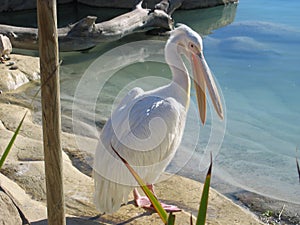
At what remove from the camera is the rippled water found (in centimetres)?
439

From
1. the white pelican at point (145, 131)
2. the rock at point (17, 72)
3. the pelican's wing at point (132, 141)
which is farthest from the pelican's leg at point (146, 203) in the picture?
the rock at point (17, 72)

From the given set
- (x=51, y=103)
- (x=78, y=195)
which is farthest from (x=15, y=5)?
(x=51, y=103)

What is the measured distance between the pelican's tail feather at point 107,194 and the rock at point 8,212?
711mm

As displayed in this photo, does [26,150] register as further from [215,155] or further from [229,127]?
[229,127]

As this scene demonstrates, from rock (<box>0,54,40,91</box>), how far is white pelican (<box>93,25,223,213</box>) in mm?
3086

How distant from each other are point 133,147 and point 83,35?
4.49 meters

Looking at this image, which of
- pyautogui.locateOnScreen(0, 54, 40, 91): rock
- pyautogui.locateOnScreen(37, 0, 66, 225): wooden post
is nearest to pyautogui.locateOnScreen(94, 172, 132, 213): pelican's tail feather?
pyautogui.locateOnScreen(37, 0, 66, 225): wooden post

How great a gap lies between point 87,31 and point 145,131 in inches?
178

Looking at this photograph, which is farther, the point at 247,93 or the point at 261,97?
the point at 247,93

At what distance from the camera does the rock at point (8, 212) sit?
214 centimetres

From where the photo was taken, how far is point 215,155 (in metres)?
4.58

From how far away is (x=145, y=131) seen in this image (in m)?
2.88

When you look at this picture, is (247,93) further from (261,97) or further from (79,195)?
(79,195)

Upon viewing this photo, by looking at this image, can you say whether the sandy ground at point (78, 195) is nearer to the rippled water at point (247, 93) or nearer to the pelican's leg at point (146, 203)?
the pelican's leg at point (146, 203)
